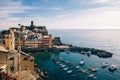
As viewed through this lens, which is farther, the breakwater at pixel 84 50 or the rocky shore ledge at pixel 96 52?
the breakwater at pixel 84 50

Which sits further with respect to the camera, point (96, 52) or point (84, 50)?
point (84, 50)

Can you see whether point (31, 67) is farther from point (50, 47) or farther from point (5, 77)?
point (50, 47)

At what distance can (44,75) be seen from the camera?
234ft

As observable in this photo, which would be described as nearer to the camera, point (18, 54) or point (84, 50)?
point (18, 54)

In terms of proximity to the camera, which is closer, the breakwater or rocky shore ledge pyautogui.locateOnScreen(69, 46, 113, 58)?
rocky shore ledge pyautogui.locateOnScreen(69, 46, 113, 58)

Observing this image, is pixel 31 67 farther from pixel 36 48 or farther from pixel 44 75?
pixel 36 48

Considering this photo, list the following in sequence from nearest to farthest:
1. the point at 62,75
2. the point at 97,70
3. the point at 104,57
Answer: the point at 62,75 < the point at 97,70 < the point at 104,57

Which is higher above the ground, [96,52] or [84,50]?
[96,52]

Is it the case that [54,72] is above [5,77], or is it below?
below

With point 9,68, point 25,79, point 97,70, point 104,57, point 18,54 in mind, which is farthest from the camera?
point 104,57

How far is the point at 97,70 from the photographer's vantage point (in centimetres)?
8562

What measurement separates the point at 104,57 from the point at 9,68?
75156 millimetres

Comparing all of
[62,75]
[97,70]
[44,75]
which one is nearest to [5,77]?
[44,75]

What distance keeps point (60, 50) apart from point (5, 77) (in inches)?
3916
